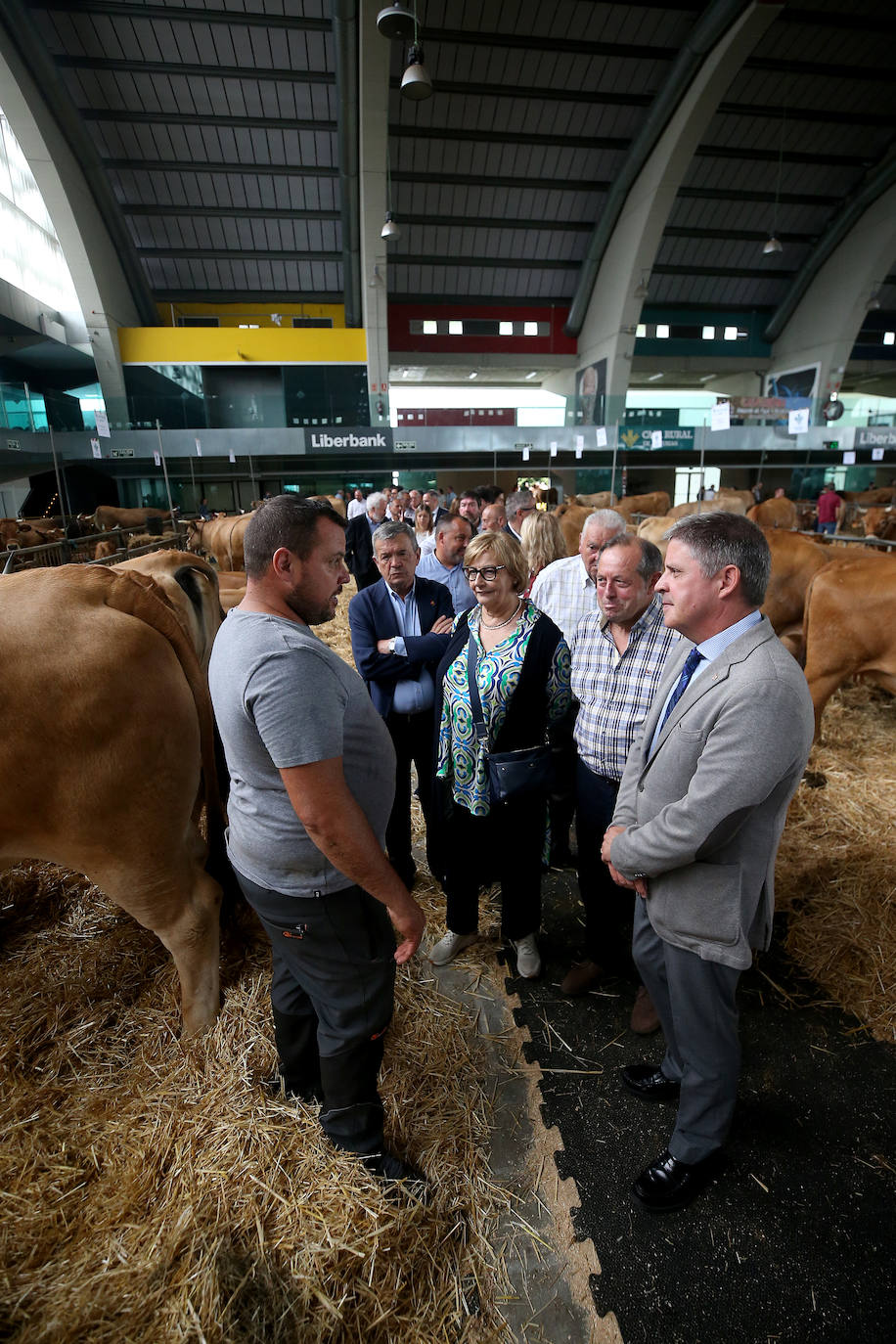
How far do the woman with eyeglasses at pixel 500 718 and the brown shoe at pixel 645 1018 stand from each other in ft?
1.55

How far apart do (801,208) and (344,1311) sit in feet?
112

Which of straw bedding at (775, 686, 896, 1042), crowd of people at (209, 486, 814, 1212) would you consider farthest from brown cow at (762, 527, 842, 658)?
crowd of people at (209, 486, 814, 1212)

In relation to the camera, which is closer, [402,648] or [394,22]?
[402,648]

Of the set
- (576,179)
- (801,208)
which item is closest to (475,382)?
(576,179)

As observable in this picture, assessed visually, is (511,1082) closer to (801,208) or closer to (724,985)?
(724,985)

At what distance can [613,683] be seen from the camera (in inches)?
103

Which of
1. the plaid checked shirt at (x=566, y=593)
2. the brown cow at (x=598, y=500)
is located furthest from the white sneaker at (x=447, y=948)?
the brown cow at (x=598, y=500)

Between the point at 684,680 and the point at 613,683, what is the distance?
558 mm

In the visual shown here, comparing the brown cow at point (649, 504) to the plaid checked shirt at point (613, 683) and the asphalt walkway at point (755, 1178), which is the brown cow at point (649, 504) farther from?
the asphalt walkway at point (755, 1178)

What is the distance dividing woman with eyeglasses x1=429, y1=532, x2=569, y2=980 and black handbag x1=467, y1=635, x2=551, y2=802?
1cm

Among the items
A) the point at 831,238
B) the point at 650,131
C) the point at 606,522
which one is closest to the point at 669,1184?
the point at 606,522

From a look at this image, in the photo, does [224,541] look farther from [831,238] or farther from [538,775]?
[831,238]

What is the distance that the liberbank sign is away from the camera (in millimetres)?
21406

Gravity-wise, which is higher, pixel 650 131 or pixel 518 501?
pixel 650 131
